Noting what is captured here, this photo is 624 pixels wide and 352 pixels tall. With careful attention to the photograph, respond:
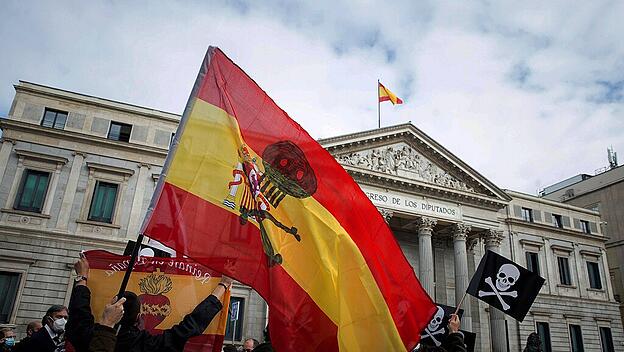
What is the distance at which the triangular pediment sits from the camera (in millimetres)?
27141

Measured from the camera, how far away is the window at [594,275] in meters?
35.3

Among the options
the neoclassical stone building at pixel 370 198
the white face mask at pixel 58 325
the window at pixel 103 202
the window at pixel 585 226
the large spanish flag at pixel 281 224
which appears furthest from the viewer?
the window at pixel 585 226

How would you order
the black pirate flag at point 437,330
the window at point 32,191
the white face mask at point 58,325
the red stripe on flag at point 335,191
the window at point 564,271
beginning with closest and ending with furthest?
the red stripe on flag at point 335,191
the white face mask at point 58,325
the black pirate flag at point 437,330
the window at point 32,191
the window at point 564,271

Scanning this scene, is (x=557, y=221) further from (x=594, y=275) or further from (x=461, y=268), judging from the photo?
(x=461, y=268)

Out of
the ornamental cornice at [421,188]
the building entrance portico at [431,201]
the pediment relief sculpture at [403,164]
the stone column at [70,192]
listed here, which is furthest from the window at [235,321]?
the pediment relief sculpture at [403,164]

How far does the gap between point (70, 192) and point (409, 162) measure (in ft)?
62.8

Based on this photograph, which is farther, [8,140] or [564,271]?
[564,271]

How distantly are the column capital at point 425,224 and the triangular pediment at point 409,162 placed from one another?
194 centimetres

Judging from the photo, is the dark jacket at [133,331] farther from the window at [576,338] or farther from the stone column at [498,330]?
the window at [576,338]

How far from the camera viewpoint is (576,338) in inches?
1289

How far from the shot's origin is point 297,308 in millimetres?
A: 4309

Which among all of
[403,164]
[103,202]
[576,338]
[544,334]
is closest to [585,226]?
[576,338]

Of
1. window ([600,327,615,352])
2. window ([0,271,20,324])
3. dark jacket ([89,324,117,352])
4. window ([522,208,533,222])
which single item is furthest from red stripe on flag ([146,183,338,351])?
window ([600,327,615,352])

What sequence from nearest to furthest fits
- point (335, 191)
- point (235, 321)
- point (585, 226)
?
point (335, 191), point (235, 321), point (585, 226)
